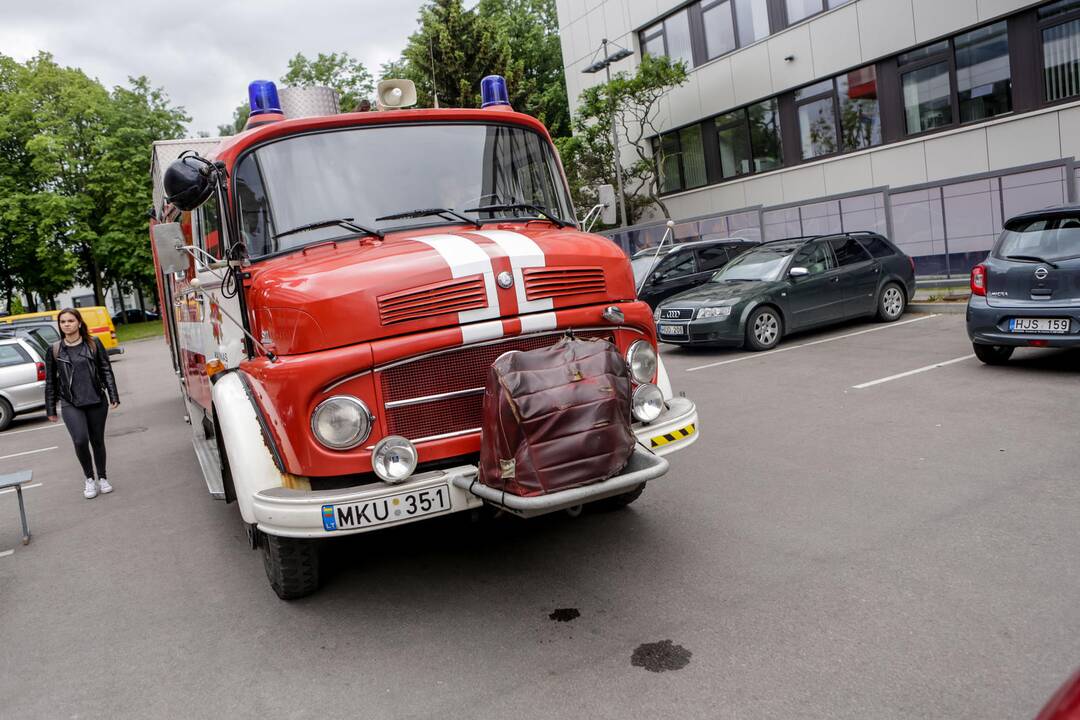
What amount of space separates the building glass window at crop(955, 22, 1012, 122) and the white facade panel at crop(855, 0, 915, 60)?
1184 millimetres

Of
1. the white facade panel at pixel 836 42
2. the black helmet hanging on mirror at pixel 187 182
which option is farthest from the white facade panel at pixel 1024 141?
the black helmet hanging on mirror at pixel 187 182

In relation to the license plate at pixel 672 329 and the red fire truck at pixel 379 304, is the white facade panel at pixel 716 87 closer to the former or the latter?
the license plate at pixel 672 329

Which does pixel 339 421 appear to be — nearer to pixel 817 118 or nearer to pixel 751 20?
pixel 817 118

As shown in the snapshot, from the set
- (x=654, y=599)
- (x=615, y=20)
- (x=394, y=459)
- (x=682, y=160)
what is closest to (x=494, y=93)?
(x=394, y=459)

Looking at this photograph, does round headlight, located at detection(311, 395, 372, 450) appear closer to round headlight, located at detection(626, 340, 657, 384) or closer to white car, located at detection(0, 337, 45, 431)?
round headlight, located at detection(626, 340, 657, 384)

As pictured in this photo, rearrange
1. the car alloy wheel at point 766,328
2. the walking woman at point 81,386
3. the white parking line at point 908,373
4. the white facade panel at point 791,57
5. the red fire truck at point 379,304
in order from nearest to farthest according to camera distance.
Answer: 1. the red fire truck at point 379,304
2. the walking woman at point 81,386
3. the white parking line at point 908,373
4. the car alloy wheel at point 766,328
5. the white facade panel at point 791,57

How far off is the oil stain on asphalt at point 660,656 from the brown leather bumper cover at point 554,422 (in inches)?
30.4

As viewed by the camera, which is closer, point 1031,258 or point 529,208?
point 529,208

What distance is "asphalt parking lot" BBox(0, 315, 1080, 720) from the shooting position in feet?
11.1

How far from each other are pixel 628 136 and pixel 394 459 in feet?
82.7

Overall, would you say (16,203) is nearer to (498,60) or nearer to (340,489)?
(498,60)

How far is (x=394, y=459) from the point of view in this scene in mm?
3945

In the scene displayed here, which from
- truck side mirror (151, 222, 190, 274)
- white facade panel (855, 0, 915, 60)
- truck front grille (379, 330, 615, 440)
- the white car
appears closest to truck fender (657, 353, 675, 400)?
truck front grille (379, 330, 615, 440)

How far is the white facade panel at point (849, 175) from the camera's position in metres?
20.1
